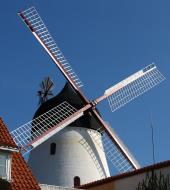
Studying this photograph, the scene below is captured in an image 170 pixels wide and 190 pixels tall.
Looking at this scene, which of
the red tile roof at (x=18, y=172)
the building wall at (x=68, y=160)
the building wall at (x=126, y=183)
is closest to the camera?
the red tile roof at (x=18, y=172)

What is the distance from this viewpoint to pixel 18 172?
19031 millimetres

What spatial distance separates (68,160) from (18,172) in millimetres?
11074

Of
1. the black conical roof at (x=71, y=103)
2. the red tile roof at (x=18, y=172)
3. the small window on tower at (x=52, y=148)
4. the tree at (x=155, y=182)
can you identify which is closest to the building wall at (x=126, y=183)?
the tree at (x=155, y=182)

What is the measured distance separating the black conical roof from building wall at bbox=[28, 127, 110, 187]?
34 cm

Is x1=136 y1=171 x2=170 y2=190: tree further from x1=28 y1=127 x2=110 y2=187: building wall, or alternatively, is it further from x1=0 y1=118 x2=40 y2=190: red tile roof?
x1=28 y1=127 x2=110 y2=187: building wall

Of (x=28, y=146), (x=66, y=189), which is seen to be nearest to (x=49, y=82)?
(x=28, y=146)

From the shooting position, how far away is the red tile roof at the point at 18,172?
721 inches

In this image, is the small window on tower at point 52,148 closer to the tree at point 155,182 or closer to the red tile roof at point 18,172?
the tree at point 155,182

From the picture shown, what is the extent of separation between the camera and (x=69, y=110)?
30422 mm

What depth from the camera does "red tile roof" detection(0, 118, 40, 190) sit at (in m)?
18.3

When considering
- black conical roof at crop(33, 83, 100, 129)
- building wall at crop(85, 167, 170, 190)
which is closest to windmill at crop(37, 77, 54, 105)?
black conical roof at crop(33, 83, 100, 129)

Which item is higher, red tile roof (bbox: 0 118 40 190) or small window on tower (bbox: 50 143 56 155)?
small window on tower (bbox: 50 143 56 155)

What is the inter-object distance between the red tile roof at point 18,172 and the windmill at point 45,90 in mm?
15179

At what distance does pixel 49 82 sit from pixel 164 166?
1671 cm
